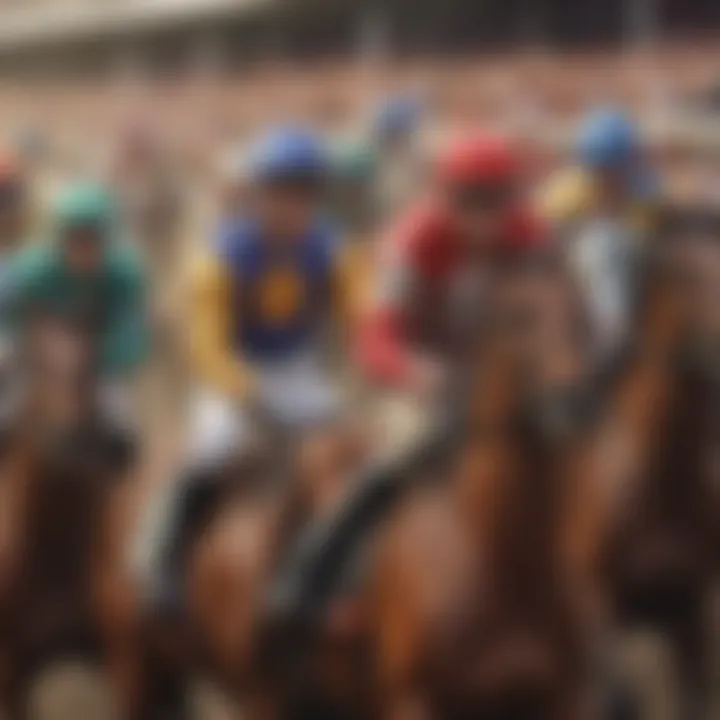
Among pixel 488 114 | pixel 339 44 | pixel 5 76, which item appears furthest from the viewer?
pixel 5 76

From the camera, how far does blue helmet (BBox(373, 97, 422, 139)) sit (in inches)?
71.9

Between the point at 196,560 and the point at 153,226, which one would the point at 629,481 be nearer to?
the point at 196,560

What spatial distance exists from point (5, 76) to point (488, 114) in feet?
2.36

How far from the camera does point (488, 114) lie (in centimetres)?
178

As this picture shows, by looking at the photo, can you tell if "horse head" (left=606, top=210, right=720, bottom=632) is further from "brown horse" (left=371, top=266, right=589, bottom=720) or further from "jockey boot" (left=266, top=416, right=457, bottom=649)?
"jockey boot" (left=266, top=416, right=457, bottom=649)

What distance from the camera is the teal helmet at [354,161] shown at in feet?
5.98

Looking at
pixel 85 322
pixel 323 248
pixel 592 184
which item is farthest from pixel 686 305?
pixel 85 322

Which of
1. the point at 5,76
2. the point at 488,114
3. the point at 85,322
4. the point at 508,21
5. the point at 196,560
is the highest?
the point at 5,76

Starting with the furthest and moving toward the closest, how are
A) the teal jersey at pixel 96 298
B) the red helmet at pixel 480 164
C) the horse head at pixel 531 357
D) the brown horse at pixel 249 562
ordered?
the teal jersey at pixel 96 298 → the brown horse at pixel 249 562 → the red helmet at pixel 480 164 → the horse head at pixel 531 357

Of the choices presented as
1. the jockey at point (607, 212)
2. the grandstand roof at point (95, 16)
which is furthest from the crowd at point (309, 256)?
the grandstand roof at point (95, 16)

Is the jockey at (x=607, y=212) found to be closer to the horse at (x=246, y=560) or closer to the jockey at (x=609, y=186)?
the jockey at (x=609, y=186)

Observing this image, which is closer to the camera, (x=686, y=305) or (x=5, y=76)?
(x=686, y=305)

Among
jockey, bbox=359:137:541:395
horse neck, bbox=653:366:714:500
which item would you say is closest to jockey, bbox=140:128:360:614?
jockey, bbox=359:137:541:395

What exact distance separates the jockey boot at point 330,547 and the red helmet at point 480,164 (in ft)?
0.91
